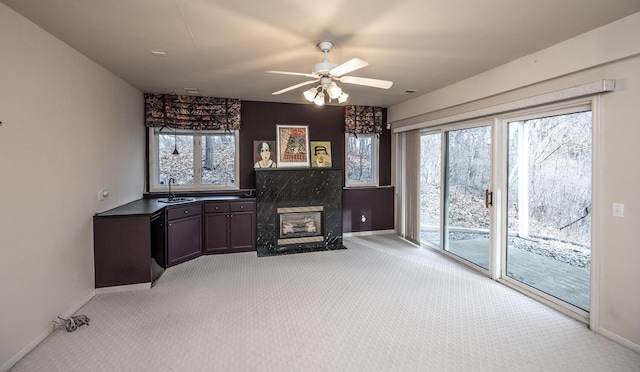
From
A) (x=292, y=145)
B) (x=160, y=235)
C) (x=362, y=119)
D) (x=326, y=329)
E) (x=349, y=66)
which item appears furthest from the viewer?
(x=362, y=119)

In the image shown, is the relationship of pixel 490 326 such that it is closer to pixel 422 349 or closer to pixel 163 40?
pixel 422 349

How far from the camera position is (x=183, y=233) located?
430 cm

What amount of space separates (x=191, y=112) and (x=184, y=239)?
1.98 meters

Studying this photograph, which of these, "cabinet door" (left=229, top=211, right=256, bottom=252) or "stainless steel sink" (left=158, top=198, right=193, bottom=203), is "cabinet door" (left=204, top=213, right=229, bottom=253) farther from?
"stainless steel sink" (left=158, top=198, right=193, bottom=203)

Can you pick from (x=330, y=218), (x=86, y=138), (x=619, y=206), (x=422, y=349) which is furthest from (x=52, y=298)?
(x=619, y=206)

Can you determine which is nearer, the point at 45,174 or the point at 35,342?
the point at 35,342

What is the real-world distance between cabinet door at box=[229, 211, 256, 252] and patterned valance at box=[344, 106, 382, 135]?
238cm

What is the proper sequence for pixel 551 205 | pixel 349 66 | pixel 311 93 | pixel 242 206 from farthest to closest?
pixel 242 206 < pixel 551 205 < pixel 311 93 < pixel 349 66

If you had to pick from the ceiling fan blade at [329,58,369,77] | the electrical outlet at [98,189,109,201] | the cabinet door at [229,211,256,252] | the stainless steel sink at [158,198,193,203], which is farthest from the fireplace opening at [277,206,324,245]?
the ceiling fan blade at [329,58,369,77]

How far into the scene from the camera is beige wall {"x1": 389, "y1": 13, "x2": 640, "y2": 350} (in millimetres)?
2328

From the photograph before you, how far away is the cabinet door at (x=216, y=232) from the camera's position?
4656 millimetres

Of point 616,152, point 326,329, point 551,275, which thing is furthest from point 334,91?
point 551,275

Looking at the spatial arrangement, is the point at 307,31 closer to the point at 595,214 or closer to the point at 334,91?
the point at 334,91

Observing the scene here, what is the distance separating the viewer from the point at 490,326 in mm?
2635
